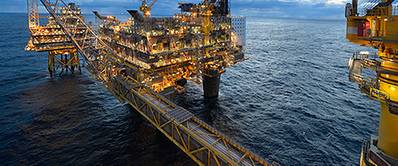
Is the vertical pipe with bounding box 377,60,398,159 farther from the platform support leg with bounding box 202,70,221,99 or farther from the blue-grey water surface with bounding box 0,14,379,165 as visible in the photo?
the platform support leg with bounding box 202,70,221,99

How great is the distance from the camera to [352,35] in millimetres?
14703

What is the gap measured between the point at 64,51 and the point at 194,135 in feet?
204

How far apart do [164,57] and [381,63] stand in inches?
1600

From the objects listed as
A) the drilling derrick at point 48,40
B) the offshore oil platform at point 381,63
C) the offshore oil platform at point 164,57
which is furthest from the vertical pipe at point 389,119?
the drilling derrick at point 48,40

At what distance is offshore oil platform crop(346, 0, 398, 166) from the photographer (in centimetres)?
1259

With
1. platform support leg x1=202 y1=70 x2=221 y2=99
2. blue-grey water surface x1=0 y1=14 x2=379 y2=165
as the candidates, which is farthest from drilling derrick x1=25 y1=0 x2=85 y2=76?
platform support leg x1=202 y1=70 x2=221 y2=99

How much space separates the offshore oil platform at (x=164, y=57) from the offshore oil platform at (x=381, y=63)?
33.4 ft

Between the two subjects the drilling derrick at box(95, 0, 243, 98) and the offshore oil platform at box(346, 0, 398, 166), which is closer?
the offshore oil platform at box(346, 0, 398, 166)

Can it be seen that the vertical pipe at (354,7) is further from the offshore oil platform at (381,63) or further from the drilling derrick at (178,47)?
the drilling derrick at (178,47)

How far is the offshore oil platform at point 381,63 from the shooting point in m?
12.6

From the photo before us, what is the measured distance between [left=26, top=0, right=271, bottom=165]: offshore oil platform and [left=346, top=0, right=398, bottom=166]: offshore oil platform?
10166mm

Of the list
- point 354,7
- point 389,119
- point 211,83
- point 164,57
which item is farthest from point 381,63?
point 211,83

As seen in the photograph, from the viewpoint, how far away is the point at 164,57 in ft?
165

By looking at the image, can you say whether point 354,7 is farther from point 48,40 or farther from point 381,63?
point 48,40
